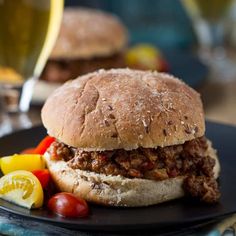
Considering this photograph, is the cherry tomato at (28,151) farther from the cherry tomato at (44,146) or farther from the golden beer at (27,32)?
the golden beer at (27,32)

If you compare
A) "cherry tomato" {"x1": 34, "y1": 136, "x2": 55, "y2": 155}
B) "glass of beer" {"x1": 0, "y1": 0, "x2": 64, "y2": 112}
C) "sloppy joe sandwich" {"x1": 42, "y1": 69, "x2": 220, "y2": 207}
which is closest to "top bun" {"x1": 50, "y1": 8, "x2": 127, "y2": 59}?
"glass of beer" {"x1": 0, "y1": 0, "x2": 64, "y2": 112}

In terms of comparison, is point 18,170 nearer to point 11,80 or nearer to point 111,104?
point 111,104

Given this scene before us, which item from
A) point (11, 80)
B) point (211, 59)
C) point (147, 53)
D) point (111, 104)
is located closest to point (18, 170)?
point (111, 104)

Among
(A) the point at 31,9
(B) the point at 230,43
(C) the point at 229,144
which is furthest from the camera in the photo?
(B) the point at 230,43

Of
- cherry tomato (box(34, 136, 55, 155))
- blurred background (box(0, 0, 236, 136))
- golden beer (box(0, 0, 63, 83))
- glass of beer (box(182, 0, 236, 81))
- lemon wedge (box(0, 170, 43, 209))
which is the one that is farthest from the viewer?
glass of beer (box(182, 0, 236, 81))

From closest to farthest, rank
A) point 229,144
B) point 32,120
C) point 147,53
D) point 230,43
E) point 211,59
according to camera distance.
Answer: point 229,144, point 32,120, point 147,53, point 211,59, point 230,43

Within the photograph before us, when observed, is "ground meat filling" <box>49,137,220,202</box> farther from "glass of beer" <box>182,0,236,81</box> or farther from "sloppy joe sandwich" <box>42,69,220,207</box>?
"glass of beer" <box>182,0,236,81</box>
